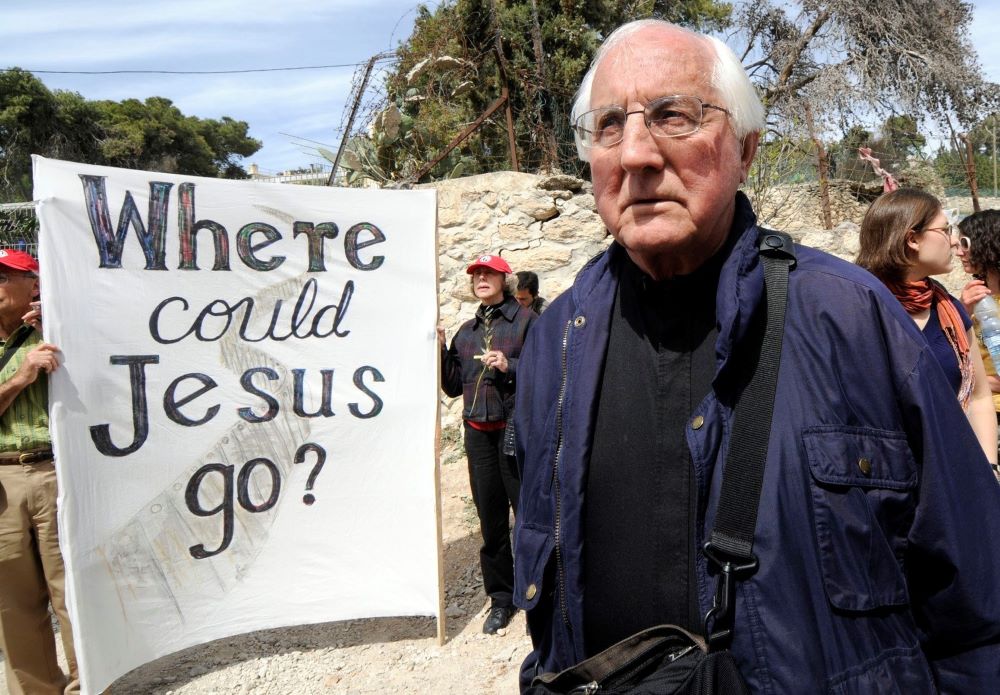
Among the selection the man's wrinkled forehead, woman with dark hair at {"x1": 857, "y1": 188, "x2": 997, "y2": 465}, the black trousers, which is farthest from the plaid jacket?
the man's wrinkled forehead

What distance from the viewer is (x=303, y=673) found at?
3656 millimetres

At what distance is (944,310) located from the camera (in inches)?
102

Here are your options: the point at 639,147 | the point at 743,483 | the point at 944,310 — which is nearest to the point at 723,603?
the point at 743,483

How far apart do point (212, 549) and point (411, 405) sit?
115 centimetres

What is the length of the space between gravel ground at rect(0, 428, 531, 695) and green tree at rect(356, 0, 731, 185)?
432cm

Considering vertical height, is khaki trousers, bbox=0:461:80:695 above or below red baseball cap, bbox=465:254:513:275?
below

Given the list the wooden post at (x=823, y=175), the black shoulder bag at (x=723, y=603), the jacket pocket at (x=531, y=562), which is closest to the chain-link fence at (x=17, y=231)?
the jacket pocket at (x=531, y=562)

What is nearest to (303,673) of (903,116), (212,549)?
(212,549)

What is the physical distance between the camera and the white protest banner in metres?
3.03

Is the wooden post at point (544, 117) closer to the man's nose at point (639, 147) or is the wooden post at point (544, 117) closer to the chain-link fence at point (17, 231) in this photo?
the chain-link fence at point (17, 231)

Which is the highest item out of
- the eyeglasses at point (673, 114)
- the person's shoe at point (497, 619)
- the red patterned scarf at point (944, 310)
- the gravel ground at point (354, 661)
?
the eyeglasses at point (673, 114)

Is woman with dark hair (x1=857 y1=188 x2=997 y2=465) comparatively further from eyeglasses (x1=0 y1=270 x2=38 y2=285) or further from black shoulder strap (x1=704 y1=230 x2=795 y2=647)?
eyeglasses (x1=0 y1=270 x2=38 y2=285)

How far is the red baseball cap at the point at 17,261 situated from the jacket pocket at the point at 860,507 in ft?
11.1

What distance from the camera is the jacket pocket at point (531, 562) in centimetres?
130
